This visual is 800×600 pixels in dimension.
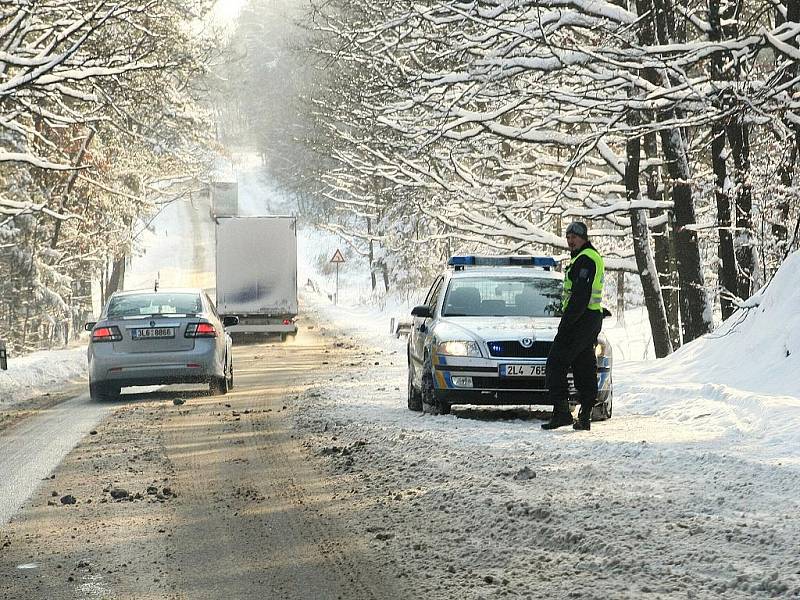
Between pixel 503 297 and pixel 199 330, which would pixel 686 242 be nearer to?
pixel 503 297

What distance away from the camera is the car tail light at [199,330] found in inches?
654

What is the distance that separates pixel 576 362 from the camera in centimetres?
1166

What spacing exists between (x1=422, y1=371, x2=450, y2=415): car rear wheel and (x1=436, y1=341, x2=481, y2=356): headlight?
0.32 meters

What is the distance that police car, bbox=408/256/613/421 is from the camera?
40.6 feet

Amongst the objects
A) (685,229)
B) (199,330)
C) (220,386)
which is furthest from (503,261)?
(685,229)

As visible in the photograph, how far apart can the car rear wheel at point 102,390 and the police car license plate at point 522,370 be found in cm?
634

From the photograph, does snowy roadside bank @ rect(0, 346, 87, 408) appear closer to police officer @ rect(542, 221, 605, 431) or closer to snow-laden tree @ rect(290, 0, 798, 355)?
snow-laden tree @ rect(290, 0, 798, 355)

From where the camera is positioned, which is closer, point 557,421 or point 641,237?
point 557,421

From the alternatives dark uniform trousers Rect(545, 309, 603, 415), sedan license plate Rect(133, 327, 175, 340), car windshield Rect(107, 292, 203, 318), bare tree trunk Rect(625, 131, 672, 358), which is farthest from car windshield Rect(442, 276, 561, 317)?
bare tree trunk Rect(625, 131, 672, 358)

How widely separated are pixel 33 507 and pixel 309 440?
363 centimetres

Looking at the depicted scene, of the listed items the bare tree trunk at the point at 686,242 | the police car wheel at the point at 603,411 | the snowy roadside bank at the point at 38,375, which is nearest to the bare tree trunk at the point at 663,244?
the bare tree trunk at the point at 686,242

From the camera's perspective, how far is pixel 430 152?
75.6 ft

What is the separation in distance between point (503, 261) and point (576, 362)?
10.8ft

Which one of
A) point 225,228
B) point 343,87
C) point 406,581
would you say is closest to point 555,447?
point 406,581
